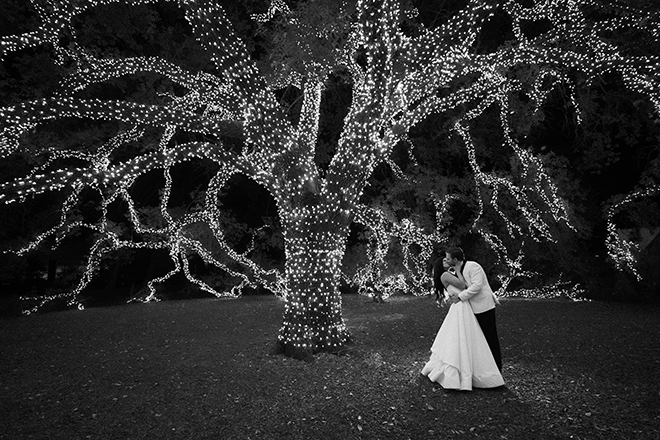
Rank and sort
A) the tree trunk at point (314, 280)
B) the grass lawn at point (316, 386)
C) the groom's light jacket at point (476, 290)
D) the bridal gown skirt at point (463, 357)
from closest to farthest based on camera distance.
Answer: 1. the grass lawn at point (316, 386)
2. the bridal gown skirt at point (463, 357)
3. the groom's light jacket at point (476, 290)
4. the tree trunk at point (314, 280)

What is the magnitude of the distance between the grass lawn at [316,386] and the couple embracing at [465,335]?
17 cm

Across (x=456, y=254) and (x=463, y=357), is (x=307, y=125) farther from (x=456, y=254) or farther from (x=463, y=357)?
(x=463, y=357)

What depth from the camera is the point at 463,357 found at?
5145 mm

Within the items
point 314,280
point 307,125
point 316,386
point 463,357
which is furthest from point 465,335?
point 307,125

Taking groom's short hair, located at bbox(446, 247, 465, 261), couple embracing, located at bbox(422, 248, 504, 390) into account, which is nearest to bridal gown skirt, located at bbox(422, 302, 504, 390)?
couple embracing, located at bbox(422, 248, 504, 390)

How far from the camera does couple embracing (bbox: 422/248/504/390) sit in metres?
5.12

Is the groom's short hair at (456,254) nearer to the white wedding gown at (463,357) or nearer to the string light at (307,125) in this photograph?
the white wedding gown at (463,357)

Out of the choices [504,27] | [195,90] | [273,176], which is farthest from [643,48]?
[195,90]

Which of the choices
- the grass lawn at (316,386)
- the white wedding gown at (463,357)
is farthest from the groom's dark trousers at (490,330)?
the grass lawn at (316,386)

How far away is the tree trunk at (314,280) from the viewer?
22.7 feet

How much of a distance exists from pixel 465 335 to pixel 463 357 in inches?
9.2

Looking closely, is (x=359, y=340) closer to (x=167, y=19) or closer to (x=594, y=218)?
(x=594, y=218)

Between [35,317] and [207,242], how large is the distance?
506 centimetres

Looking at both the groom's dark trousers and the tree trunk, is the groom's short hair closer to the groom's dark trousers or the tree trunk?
the groom's dark trousers
